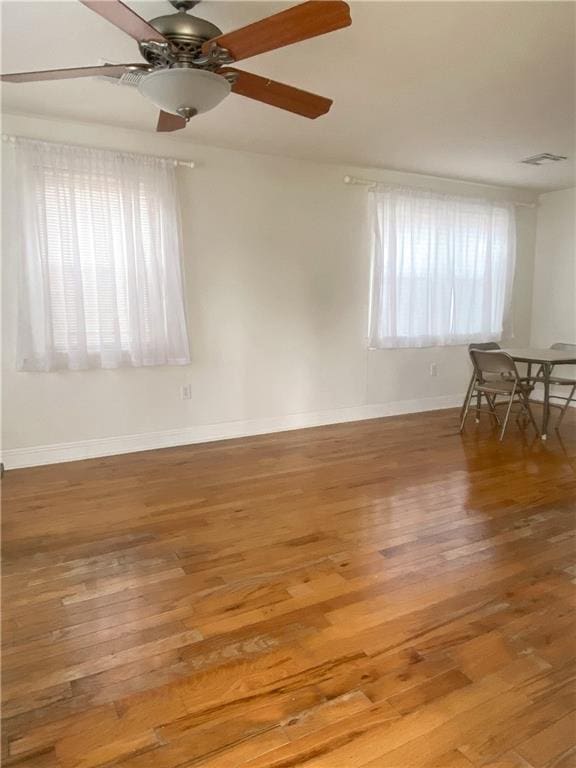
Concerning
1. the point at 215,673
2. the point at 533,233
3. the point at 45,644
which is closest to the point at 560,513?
the point at 215,673

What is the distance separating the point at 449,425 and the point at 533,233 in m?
2.73

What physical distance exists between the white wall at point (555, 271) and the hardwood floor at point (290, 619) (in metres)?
2.94

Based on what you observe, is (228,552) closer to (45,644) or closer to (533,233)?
(45,644)

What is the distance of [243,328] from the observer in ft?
14.0

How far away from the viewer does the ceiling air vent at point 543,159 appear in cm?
415

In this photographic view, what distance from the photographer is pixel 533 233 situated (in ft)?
19.0

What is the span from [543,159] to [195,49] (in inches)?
142

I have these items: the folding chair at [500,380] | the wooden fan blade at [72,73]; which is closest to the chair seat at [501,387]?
the folding chair at [500,380]

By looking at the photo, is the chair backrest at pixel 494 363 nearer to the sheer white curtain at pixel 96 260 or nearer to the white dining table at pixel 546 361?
the white dining table at pixel 546 361

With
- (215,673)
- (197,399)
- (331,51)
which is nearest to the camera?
(215,673)

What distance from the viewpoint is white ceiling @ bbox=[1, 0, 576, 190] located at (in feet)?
6.89

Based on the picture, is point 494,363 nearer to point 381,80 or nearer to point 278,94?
point 381,80

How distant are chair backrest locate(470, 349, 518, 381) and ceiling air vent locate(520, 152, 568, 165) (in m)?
1.66

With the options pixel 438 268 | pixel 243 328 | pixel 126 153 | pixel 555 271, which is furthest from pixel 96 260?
pixel 555 271
